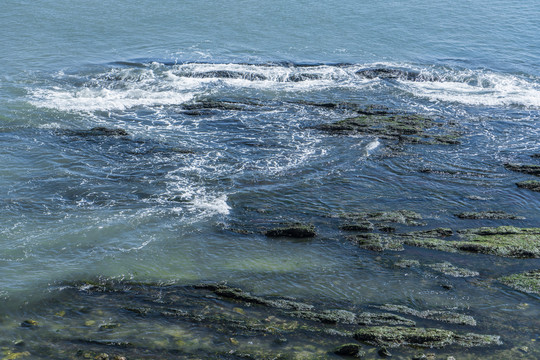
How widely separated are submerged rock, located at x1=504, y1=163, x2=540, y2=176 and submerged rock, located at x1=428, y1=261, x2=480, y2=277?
8789mm

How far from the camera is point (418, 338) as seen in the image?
464 inches

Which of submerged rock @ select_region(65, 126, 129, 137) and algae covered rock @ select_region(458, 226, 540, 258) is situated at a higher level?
submerged rock @ select_region(65, 126, 129, 137)

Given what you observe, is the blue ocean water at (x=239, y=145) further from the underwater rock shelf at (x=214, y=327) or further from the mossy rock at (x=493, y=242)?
the underwater rock shelf at (x=214, y=327)

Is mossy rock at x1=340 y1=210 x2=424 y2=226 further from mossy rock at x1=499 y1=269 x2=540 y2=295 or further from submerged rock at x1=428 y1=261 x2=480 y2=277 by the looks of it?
mossy rock at x1=499 y1=269 x2=540 y2=295

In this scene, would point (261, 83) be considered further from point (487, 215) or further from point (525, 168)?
point (487, 215)

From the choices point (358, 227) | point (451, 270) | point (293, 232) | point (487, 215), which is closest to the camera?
point (451, 270)

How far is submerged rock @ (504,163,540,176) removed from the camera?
21.5 meters

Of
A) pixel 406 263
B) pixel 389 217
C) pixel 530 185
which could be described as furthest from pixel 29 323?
pixel 530 185

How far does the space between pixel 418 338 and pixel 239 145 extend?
1327 centimetres

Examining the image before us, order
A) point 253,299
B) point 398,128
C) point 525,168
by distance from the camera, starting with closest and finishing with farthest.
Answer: point 253,299, point 525,168, point 398,128

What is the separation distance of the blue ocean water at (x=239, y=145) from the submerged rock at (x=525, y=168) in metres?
0.53

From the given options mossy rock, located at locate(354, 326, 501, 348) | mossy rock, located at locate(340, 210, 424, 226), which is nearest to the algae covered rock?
mossy rock, located at locate(340, 210, 424, 226)

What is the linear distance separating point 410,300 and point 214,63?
2421 centimetres

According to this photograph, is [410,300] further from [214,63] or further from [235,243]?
[214,63]
